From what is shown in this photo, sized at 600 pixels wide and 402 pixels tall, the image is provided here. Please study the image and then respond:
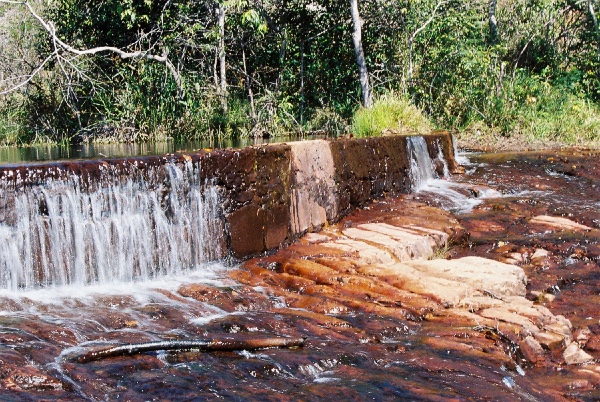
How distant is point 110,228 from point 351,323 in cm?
228

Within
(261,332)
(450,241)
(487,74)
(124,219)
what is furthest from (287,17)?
(261,332)

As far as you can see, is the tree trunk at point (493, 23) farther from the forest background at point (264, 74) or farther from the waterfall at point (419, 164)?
the waterfall at point (419, 164)

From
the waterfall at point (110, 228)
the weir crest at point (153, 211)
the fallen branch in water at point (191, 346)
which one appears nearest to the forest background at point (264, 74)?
the weir crest at point (153, 211)

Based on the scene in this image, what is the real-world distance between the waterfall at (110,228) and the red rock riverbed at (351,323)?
248 mm

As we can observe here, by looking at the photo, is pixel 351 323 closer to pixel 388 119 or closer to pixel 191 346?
pixel 191 346

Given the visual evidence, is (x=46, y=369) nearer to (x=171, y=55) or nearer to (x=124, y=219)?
(x=124, y=219)

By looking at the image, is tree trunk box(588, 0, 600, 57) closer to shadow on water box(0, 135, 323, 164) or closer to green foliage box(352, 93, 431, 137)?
green foliage box(352, 93, 431, 137)

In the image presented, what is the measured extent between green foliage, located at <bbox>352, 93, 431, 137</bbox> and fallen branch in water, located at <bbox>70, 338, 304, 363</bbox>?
7.72 m

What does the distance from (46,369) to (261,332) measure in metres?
1.37

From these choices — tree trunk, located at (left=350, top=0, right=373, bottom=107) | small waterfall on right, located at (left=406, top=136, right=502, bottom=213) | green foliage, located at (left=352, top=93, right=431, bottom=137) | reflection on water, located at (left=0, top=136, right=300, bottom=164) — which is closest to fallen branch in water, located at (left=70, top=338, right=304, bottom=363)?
reflection on water, located at (left=0, top=136, right=300, bottom=164)

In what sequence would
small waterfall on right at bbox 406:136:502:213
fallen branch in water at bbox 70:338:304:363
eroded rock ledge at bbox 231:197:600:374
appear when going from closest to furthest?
fallen branch in water at bbox 70:338:304:363
eroded rock ledge at bbox 231:197:600:374
small waterfall on right at bbox 406:136:502:213

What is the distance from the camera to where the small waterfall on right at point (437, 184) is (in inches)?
372

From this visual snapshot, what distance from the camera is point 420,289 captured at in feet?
17.6

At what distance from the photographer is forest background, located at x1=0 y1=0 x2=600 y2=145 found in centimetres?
1397
